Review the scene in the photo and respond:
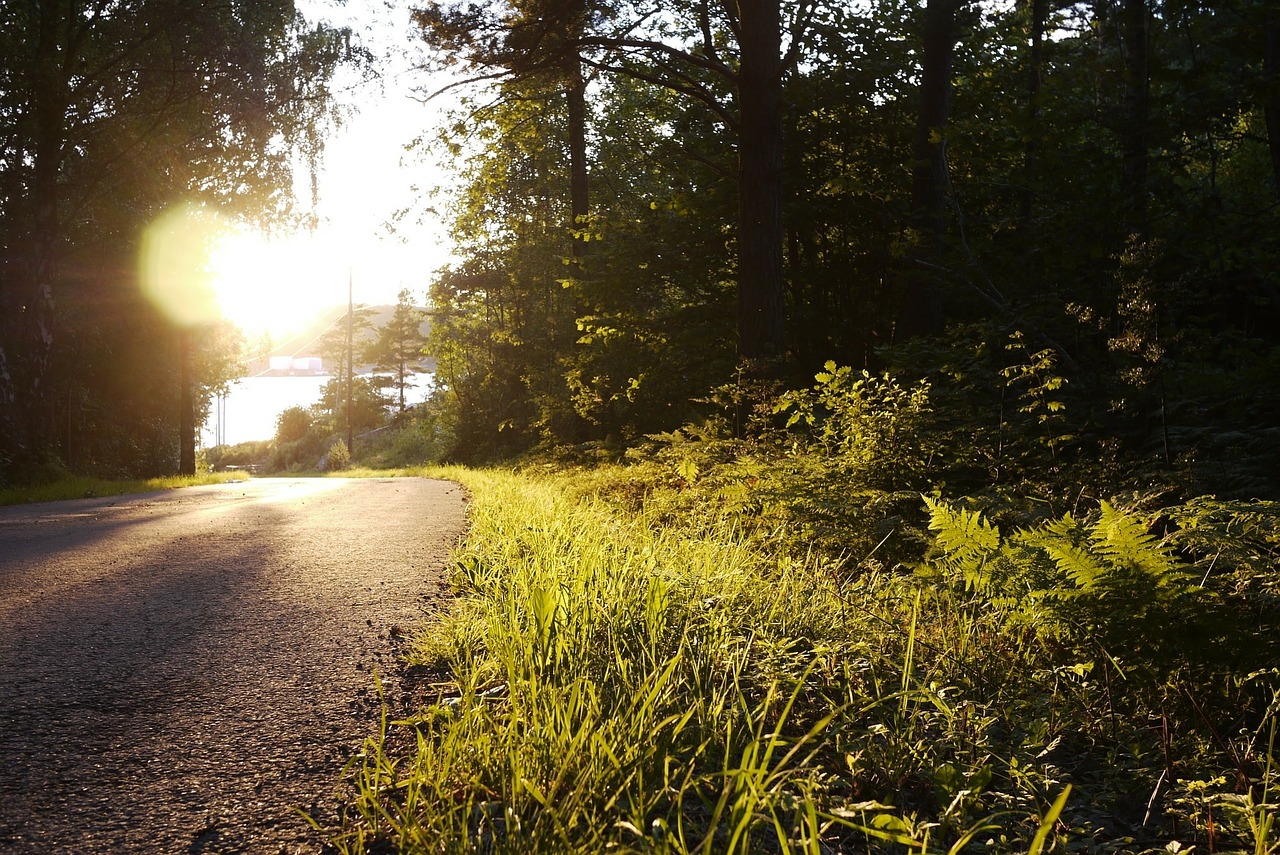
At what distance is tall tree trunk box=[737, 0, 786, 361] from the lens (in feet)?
34.2

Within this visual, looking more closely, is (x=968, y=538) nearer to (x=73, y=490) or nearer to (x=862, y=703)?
(x=862, y=703)

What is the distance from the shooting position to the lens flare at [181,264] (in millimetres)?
23547

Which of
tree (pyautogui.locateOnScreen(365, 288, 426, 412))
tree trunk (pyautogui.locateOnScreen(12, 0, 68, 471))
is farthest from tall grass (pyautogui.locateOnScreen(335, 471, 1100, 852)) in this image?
tree (pyautogui.locateOnScreen(365, 288, 426, 412))

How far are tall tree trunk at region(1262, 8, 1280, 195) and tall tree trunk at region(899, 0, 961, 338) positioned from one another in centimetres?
365

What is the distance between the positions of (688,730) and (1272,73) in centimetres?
736

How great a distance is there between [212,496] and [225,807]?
13.2 m

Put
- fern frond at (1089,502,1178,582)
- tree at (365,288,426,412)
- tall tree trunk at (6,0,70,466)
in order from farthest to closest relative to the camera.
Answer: tree at (365,288,426,412) < tall tree trunk at (6,0,70,466) < fern frond at (1089,502,1178,582)

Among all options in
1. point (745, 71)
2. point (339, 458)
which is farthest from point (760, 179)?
point (339, 458)

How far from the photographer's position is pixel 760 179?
10.5 metres

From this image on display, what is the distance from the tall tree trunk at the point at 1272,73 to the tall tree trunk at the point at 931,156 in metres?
3.65

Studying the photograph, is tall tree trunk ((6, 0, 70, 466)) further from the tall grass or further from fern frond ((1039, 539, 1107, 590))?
fern frond ((1039, 539, 1107, 590))

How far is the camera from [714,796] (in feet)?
7.50

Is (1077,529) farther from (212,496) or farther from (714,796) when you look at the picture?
(212,496)

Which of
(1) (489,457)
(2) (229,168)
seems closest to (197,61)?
(2) (229,168)
